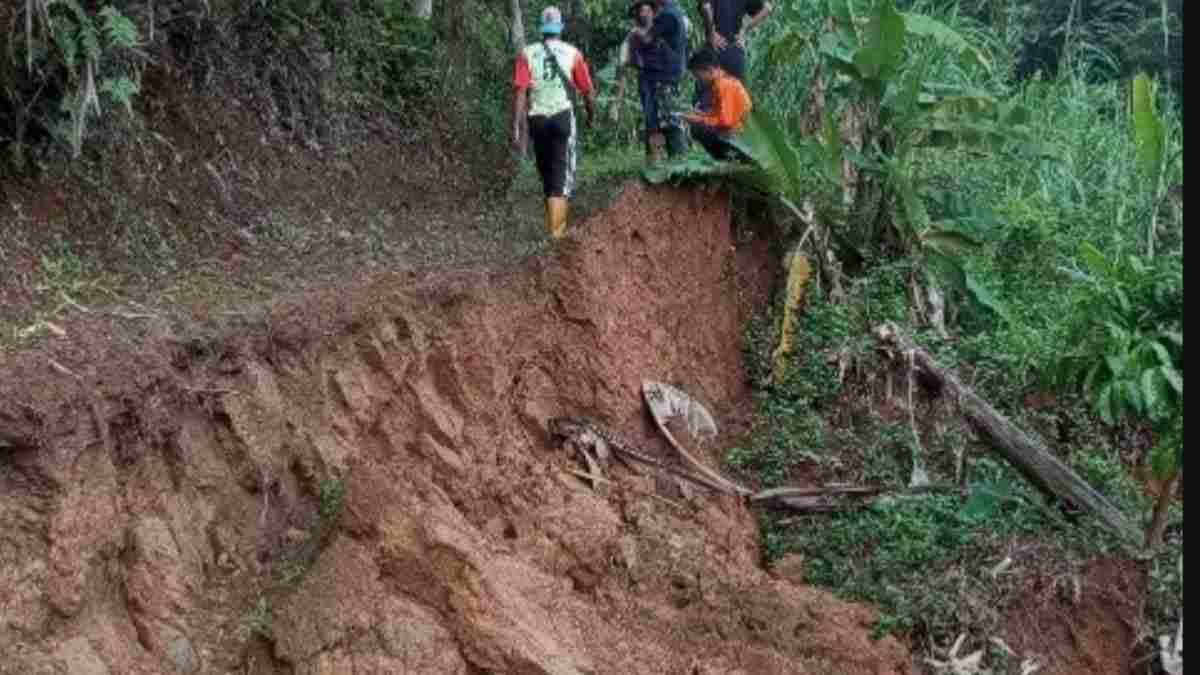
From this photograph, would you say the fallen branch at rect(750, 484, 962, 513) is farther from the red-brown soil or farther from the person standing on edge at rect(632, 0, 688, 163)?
the person standing on edge at rect(632, 0, 688, 163)

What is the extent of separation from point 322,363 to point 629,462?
2.10 metres

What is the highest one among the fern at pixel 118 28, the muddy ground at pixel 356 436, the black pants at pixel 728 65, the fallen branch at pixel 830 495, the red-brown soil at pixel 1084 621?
the fern at pixel 118 28

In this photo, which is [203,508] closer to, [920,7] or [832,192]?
[832,192]

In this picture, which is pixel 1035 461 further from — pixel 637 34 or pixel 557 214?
pixel 637 34

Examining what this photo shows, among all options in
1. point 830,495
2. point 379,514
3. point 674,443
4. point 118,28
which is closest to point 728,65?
point 674,443

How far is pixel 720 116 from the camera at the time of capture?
32.6 feet

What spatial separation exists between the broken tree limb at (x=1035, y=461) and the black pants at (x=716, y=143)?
255cm

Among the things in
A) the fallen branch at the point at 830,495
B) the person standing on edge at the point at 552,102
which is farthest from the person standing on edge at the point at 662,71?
the fallen branch at the point at 830,495

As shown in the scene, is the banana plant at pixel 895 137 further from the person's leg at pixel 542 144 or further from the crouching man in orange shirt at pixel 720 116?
the person's leg at pixel 542 144

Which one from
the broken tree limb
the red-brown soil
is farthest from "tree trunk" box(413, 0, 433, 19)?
the red-brown soil

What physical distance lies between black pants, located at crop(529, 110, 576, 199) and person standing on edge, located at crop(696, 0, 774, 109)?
142cm

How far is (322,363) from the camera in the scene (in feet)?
21.9

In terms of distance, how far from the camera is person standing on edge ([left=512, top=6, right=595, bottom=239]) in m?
9.05

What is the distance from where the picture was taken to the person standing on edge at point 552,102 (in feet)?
29.7
